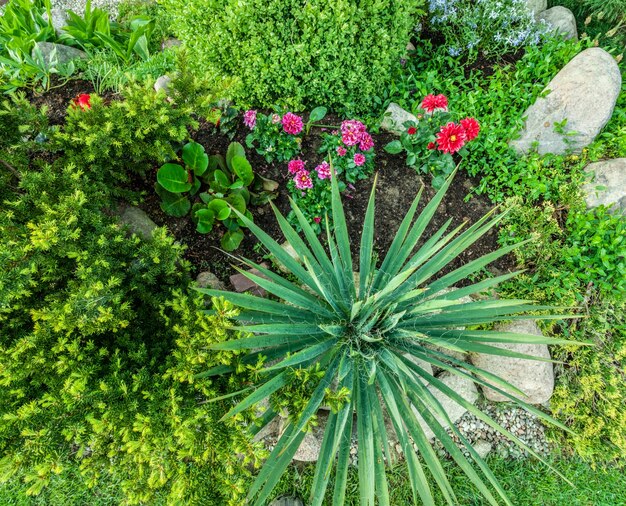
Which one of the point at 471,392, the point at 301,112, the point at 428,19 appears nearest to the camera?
the point at 471,392

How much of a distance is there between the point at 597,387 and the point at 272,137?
2996 mm

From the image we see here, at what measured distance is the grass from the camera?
8.93 ft

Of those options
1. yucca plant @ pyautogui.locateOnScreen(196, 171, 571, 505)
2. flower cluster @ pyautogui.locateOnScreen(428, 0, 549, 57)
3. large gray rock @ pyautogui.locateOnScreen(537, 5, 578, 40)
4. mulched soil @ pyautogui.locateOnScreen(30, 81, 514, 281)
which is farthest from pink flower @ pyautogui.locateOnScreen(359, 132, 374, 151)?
large gray rock @ pyautogui.locateOnScreen(537, 5, 578, 40)

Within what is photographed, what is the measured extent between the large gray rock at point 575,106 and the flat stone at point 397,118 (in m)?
0.91

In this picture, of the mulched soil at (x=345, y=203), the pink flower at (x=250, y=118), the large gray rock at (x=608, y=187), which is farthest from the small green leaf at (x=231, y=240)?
the large gray rock at (x=608, y=187)

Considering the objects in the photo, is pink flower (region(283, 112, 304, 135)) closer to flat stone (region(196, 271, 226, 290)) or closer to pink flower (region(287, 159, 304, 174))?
pink flower (region(287, 159, 304, 174))

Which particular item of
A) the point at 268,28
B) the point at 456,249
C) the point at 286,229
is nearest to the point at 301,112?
the point at 268,28

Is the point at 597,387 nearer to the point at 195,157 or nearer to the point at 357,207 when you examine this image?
the point at 357,207

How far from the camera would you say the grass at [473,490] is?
2.72m

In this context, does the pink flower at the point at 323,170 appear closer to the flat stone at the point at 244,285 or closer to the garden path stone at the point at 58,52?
the flat stone at the point at 244,285

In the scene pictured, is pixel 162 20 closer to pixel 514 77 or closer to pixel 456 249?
pixel 514 77

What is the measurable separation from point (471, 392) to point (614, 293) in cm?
131

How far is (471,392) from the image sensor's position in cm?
292

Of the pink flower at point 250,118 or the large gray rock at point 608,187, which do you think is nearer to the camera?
the pink flower at point 250,118
